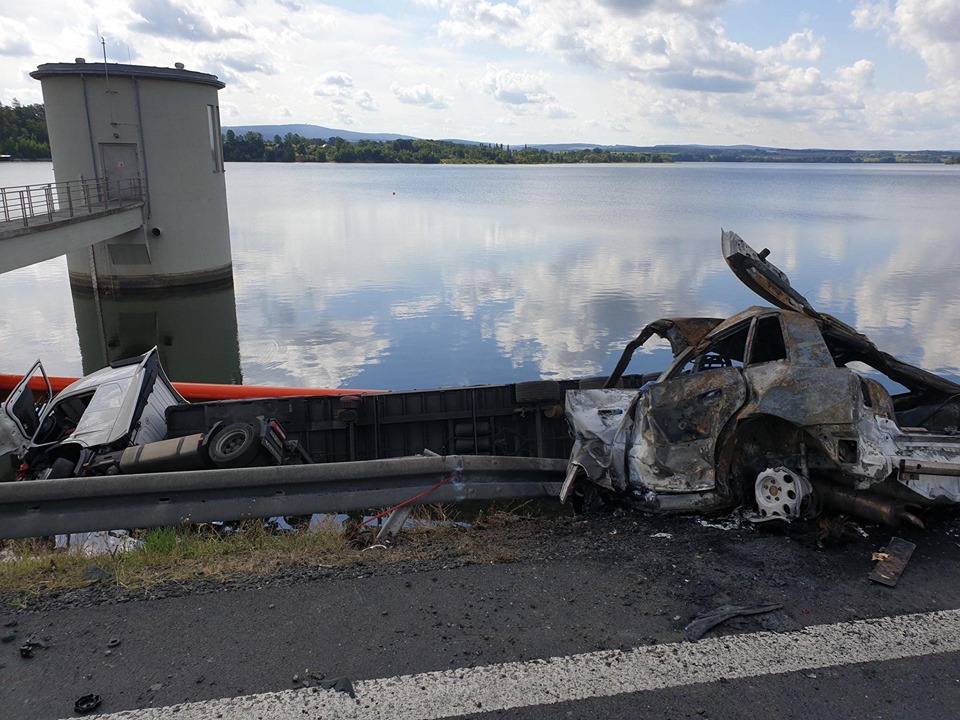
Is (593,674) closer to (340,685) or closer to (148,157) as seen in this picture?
(340,685)

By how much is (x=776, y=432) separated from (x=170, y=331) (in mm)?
22478

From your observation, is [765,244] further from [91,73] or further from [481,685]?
[481,685]

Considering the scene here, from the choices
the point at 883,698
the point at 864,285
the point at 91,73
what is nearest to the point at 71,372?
the point at 91,73

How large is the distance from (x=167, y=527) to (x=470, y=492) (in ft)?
7.42

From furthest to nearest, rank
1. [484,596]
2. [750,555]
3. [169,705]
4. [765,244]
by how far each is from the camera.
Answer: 1. [765,244]
2. [750,555]
3. [484,596]
4. [169,705]

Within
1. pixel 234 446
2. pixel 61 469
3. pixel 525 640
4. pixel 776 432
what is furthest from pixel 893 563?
pixel 61 469

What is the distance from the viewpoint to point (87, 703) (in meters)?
3.40

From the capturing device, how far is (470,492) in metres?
5.75

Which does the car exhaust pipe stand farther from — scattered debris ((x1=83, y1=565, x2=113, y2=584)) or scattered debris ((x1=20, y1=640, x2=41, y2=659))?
scattered debris ((x1=20, y1=640, x2=41, y2=659))

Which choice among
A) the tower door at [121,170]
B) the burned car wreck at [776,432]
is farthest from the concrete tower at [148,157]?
the burned car wreck at [776,432]

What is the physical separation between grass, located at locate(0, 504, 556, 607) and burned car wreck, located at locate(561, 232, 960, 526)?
133cm

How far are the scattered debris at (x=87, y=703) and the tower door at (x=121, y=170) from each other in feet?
80.5

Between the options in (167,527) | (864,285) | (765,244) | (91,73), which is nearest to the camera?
(167,527)

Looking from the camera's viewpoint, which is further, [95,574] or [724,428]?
[724,428]
